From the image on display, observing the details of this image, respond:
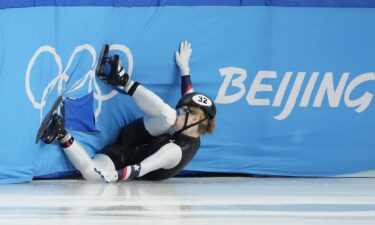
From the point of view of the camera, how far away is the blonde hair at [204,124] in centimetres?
628

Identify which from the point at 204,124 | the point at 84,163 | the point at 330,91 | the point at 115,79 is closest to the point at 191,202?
the point at 84,163

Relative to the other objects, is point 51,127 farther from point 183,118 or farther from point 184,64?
point 184,64

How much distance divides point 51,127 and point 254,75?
5.47 ft

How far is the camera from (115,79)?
626cm

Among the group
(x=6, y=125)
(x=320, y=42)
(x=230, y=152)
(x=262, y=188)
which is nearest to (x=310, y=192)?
(x=262, y=188)

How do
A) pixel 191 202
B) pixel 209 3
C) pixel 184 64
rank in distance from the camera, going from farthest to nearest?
1. pixel 209 3
2. pixel 184 64
3. pixel 191 202

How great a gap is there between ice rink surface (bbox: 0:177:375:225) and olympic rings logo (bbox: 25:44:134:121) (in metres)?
0.58

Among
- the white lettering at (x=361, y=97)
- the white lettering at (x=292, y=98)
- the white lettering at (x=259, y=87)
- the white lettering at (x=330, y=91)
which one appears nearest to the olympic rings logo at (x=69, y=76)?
the white lettering at (x=259, y=87)

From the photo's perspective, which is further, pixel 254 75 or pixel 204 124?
pixel 254 75

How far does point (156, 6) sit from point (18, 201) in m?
2.24

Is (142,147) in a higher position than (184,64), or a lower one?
lower

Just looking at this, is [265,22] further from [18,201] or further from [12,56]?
[18,201]

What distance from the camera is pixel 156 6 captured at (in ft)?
21.5

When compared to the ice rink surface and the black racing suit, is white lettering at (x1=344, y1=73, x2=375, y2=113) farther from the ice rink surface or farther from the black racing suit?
the black racing suit
